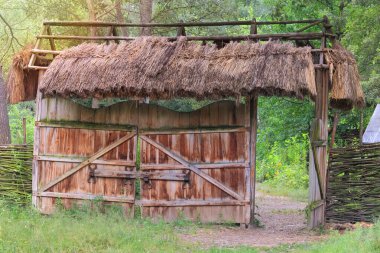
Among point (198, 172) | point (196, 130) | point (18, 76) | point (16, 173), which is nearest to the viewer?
point (198, 172)

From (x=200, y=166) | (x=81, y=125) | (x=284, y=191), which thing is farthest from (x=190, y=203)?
(x=284, y=191)

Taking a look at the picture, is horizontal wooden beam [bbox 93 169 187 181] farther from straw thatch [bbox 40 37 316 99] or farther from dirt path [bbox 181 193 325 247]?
straw thatch [bbox 40 37 316 99]

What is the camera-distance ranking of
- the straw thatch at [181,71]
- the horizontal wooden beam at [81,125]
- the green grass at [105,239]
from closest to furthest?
the green grass at [105,239]
the straw thatch at [181,71]
the horizontal wooden beam at [81,125]

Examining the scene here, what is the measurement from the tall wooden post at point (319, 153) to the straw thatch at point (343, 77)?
0.72ft

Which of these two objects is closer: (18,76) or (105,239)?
(105,239)

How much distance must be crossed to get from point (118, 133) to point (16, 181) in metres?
2.47

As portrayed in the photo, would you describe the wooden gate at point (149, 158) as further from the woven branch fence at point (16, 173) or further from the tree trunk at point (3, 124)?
the tree trunk at point (3, 124)

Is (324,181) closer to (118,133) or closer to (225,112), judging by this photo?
(225,112)

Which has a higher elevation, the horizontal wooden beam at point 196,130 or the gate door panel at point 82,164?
the horizontal wooden beam at point 196,130

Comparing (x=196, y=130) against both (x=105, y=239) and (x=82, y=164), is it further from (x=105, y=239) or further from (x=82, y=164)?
(x=105, y=239)

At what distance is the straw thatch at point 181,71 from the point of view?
1125cm

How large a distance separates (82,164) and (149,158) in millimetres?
1353

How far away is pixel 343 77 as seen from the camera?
11609 mm

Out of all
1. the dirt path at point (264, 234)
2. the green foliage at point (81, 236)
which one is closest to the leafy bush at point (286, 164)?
the dirt path at point (264, 234)
